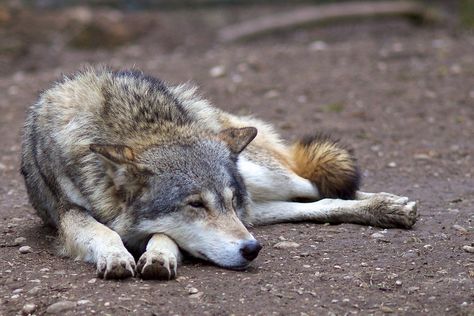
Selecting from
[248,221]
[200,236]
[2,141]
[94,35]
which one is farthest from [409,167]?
[94,35]

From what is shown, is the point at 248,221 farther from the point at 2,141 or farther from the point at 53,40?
the point at 53,40

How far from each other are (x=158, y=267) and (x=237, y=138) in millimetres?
1066

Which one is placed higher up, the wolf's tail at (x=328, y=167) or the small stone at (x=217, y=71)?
the small stone at (x=217, y=71)

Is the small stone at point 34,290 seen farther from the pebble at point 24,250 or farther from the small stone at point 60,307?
the pebble at point 24,250

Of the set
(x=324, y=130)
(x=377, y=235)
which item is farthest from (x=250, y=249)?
(x=324, y=130)

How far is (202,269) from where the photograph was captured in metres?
4.49

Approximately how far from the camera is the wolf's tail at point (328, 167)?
568cm

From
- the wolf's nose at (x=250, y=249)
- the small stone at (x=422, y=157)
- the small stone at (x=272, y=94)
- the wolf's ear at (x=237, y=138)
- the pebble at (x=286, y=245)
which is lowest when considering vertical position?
the pebble at (x=286, y=245)

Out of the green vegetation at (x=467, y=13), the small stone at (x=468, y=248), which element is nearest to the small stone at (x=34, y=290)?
the small stone at (x=468, y=248)

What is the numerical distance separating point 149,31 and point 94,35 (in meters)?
0.87

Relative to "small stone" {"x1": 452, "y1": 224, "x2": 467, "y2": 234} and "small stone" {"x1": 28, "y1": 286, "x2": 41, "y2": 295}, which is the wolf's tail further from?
"small stone" {"x1": 28, "y1": 286, "x2": 41, "y2": 295}

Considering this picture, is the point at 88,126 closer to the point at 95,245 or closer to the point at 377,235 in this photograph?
the point at 95,245

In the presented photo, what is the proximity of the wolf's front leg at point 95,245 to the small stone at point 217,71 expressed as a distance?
211 inches

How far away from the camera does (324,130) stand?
8.35 m
